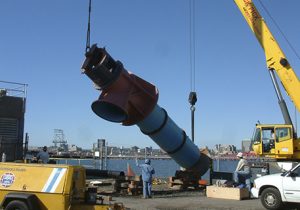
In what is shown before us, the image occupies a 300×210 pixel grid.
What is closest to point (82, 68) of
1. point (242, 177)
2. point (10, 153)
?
point (242, 177)

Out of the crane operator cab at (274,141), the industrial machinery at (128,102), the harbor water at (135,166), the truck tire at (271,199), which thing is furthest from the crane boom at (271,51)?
the truck tire at (271,199)

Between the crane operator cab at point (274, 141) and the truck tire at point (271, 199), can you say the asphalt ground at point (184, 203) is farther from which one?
the crane operator cab at point (274, 141)

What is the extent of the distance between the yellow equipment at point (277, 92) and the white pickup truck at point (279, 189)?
6.31 meters

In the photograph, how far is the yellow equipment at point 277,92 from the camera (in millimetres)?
22203

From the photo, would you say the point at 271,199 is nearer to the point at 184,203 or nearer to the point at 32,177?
Answer: the point at 184,203

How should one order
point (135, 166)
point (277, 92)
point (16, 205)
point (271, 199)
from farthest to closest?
point (135, 166), point (277, 92), point (271, 199), point (16, 205)

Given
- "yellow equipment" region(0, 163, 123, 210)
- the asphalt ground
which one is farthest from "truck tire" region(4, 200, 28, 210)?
the asphalt ground

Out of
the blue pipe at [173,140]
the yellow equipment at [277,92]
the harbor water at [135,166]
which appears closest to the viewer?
the blue pipe at [173,140]

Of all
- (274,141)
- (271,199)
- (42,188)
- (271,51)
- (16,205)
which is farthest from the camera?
(271,51)

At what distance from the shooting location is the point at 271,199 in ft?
52.2

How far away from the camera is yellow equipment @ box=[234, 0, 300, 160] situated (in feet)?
72.8

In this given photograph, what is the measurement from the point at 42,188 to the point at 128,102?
21.8 feet

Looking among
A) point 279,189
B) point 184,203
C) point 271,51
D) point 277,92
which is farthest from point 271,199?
point 271,51

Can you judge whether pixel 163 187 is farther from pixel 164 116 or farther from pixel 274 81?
pixel 274 81
